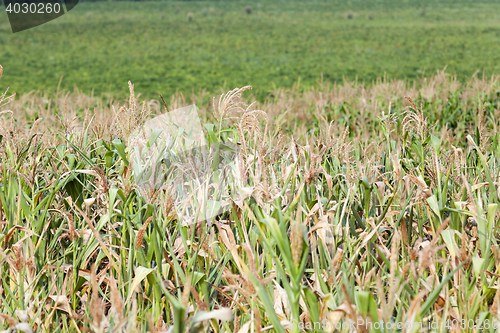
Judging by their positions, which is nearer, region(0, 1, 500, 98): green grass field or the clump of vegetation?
the clump of vegetation

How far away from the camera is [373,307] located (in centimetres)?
111

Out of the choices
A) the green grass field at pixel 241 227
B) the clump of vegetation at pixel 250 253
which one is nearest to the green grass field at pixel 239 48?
the green grass field at pixel 241 227

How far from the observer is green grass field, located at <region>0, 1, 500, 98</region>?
17823mm

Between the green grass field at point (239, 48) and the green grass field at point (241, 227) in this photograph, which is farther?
the green grass field at point (239, 48)

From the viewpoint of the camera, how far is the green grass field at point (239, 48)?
17.8 meters

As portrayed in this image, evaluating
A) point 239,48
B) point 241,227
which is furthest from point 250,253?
point 239,48

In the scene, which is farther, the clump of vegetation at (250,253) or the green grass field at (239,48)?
the green grass field at (239,48)

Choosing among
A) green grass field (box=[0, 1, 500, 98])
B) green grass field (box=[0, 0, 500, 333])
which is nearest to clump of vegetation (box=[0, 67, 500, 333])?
green grass field (box=[0, 0, 500, 333])

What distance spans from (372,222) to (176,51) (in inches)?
1066

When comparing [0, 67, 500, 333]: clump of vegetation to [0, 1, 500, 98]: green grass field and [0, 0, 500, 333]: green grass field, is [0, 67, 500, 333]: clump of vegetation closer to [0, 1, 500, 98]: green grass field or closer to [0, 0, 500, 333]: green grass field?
[0, 0, 500, 333]: green grass field

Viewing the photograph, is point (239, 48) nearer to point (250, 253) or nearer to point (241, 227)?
point (241, 227)

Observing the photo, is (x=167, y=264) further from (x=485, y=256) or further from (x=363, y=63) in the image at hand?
(x=363, y=63)

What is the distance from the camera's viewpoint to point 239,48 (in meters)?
28.3

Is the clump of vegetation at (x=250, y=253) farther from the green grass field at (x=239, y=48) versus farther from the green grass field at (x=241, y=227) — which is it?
the green grass field at (x=239, y=48)
